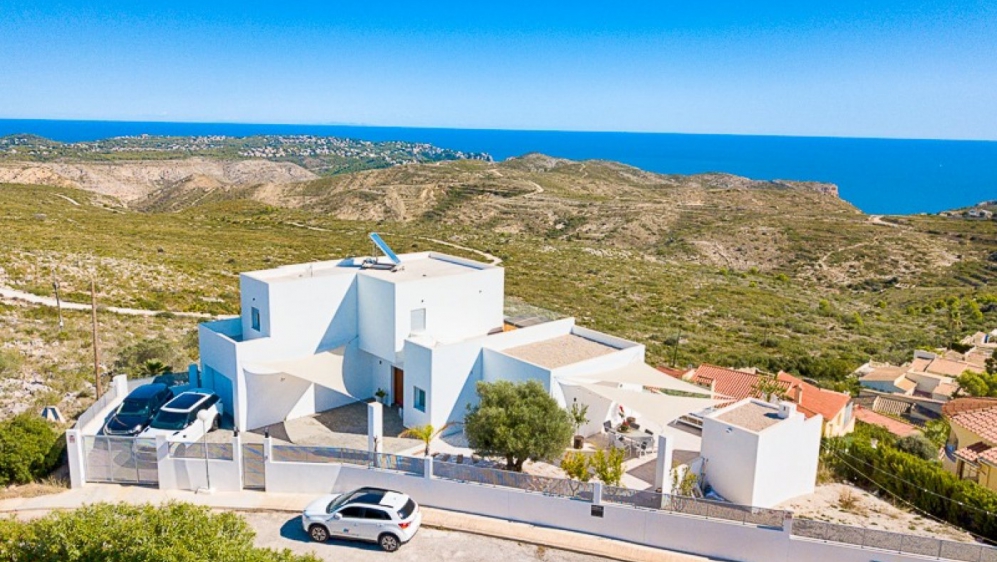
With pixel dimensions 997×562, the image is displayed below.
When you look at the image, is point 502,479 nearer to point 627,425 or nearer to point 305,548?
point 305,548

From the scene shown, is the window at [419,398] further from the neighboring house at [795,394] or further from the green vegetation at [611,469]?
the neighboring house at [795,394]

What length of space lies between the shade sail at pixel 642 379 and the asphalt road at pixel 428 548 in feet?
19.0

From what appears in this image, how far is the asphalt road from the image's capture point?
1316 cm

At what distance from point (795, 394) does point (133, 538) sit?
68.0 ft

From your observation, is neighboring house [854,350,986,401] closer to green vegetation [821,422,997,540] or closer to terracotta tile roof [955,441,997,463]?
terracotta tile roof [955,441,997,463]

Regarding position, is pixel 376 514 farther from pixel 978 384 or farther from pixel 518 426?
pixel 978 384

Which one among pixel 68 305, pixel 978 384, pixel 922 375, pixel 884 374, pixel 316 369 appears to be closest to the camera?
pixel 316 369

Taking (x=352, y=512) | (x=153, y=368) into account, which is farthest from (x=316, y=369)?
(x=153, y=368)

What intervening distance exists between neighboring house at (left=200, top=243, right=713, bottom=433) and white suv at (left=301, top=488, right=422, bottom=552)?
4733 mm

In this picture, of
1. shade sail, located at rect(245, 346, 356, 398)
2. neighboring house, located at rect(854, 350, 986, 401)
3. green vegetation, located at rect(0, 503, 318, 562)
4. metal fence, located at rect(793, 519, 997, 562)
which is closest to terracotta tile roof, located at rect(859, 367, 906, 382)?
neighboring house, located at rect(854, 350, 986, 401)

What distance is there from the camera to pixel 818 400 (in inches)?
908

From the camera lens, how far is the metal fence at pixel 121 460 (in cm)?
1540

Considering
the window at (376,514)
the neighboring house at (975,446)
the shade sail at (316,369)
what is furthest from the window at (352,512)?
the neighboring house at (975,446)

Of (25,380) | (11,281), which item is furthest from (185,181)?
(25,380)
